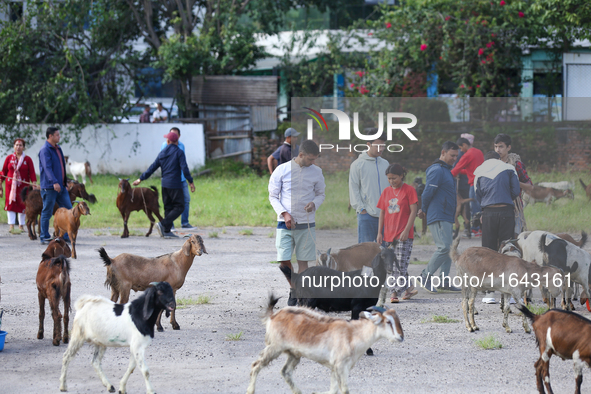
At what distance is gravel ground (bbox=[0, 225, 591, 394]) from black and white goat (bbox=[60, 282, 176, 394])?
311 mm

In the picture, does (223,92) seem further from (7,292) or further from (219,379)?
(219,379)

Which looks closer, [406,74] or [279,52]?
[406,74]

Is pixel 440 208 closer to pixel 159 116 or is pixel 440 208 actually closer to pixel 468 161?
pixel 468 161

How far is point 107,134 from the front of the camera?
2266 cm

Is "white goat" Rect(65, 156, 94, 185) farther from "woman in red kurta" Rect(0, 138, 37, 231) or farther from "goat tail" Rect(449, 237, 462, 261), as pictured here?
"goat tail" Rect(449, 237, 462, 261)

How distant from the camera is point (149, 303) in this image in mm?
4961

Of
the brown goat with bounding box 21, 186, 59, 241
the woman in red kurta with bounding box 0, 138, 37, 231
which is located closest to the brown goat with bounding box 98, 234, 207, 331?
the brown goat with bounding box 21, 186, 59, 241

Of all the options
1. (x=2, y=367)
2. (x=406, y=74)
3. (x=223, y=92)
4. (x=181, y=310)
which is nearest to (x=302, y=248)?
(x=181, y=310)

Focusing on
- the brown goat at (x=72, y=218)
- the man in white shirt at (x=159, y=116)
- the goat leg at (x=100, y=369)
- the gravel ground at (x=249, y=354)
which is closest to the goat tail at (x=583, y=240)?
the gravel ground at (x=249, y=354)

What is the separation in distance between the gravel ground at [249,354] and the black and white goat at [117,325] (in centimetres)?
31

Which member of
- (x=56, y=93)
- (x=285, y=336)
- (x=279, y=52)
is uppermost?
(x=279, y=52)

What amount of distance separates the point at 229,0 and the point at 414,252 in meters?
16.2

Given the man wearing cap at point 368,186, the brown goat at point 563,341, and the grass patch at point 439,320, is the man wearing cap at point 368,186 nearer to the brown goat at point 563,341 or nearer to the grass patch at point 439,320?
the grass patch at point 439,320

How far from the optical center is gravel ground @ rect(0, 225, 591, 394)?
512 centimetres
